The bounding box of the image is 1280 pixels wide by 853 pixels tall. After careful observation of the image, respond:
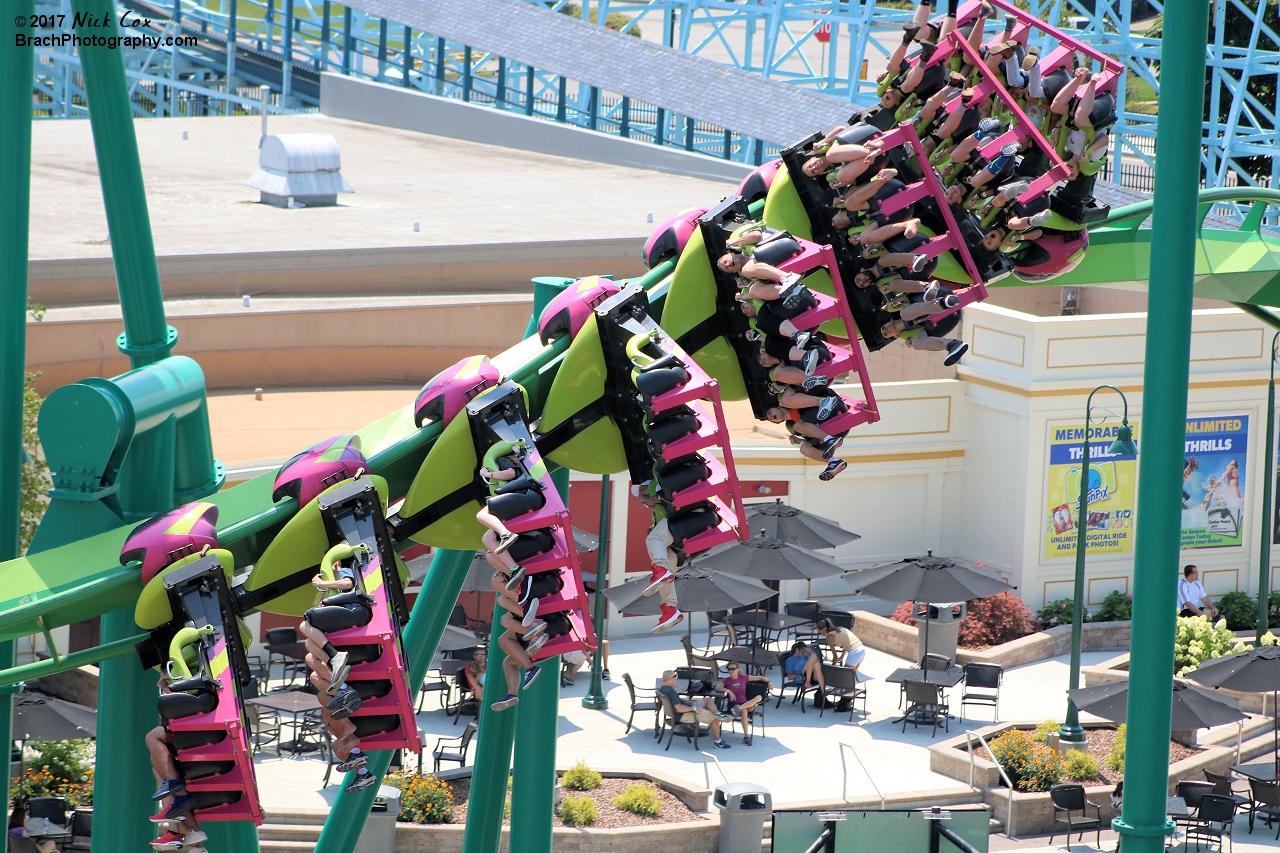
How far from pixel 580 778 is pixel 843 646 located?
19.9ft

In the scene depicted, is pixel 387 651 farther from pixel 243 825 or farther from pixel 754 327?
pixel 754 327

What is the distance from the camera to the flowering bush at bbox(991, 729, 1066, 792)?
2050cm

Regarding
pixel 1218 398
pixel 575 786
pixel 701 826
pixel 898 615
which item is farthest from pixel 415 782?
pixel 1218 398

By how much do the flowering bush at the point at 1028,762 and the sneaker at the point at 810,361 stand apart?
1526 centimetres

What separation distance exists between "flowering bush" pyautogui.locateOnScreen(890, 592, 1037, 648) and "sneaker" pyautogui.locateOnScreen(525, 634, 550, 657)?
20.8 metres

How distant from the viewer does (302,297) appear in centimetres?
2862

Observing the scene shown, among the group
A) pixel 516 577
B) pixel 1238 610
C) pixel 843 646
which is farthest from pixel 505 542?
pixel 1238 610

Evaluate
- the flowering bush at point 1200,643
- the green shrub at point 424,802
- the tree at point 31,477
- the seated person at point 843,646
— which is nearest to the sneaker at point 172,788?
the green shrub at point 424,802

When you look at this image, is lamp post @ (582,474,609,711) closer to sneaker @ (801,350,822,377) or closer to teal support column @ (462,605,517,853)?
teal support column @ (462,605,517,853)

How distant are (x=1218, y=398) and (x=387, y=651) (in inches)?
980

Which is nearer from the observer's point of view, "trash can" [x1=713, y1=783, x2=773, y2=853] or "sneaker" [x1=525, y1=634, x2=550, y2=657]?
"sneaker" [x1=525, y1=634, x2=550, y2=657]

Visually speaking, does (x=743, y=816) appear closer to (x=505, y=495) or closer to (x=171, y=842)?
(x=505, y=495)

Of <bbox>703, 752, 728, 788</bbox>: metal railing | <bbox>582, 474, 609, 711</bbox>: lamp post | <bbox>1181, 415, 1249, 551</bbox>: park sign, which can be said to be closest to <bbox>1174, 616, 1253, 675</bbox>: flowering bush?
<bbox>1181, 415, 1249, 551</bbox>: park sign

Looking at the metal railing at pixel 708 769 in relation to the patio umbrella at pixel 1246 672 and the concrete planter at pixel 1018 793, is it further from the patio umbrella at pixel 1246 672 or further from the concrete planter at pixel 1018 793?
the patio umbrella at pixel 1246 672
